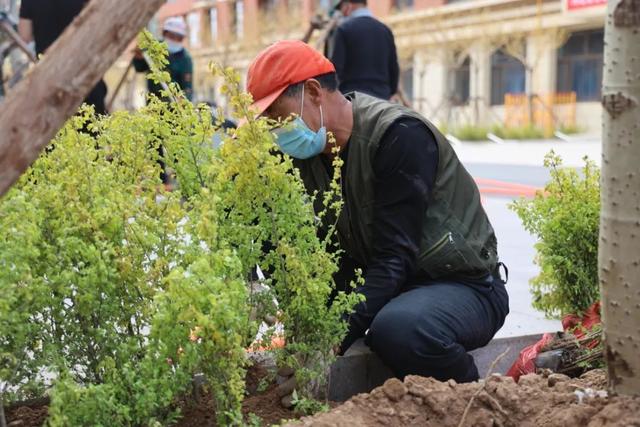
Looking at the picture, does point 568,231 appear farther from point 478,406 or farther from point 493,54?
point 493,54

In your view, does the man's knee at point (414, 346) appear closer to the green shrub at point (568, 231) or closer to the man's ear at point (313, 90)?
the man's ear at point (313, 90)

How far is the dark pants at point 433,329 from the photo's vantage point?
2.39m

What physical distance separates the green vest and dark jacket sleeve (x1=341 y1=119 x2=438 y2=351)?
38 mm

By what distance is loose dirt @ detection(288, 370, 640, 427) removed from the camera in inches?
67.1

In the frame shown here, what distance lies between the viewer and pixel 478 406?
181 cm

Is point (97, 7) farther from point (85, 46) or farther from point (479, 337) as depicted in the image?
point (479, 337)

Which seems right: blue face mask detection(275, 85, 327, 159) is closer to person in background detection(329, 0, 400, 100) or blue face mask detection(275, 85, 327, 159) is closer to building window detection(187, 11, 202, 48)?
person in background detection(329, 0, 400, 100)

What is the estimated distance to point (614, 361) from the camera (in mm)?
1759

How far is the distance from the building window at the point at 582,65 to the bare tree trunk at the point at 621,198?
28385 mm

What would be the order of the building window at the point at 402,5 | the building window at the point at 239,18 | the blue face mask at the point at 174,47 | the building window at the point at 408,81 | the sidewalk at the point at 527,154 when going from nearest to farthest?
the blue face mask at the point at 174,47
the sidewalk at the point at 527,154
the building window at the point at 402,5
the building window at the point at 408,81
the building window at the point at 239,18

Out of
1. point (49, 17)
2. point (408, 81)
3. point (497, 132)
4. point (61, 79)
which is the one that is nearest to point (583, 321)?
point (61, 79)

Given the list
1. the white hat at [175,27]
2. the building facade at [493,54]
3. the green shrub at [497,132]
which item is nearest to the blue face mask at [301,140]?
the white hat at [175,27]

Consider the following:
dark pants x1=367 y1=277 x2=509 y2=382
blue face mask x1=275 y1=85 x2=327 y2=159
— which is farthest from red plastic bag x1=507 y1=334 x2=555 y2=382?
blue face mask x1=275 y1=85 x2=327 y2=159

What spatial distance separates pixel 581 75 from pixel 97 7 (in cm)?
3018
